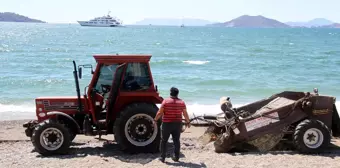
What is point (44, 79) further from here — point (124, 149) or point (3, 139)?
point (124, 149)

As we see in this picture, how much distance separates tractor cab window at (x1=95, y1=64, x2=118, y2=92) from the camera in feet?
30.5

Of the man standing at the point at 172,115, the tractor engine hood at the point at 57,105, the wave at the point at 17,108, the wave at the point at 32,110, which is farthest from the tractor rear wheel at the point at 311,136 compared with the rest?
the wave at the point at 17,108

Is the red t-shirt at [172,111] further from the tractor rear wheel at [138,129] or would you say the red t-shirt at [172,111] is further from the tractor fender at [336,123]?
the tractor fender at [336,123]

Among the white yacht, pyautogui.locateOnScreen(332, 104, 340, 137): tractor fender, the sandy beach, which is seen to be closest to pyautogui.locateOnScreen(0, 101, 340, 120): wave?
the sandy beach

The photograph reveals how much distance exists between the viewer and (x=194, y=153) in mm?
9406

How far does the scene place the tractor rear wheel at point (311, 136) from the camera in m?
9.23

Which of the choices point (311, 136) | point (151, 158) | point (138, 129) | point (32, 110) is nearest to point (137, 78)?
point (138, 129)

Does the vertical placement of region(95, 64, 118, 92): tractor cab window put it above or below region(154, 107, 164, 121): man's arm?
above

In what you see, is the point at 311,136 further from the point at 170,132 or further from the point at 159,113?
the point at 159,113

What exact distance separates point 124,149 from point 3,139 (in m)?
3.66

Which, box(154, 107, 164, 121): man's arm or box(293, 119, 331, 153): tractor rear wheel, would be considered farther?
box(293, 119, 331, 153): tractor rear wheel

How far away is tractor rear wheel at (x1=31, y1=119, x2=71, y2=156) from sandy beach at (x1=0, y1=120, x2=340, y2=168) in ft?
0.56

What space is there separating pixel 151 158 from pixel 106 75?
186 cm

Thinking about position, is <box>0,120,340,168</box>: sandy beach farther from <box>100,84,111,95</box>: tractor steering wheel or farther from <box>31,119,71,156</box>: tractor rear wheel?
<box>100,84,111,95</box>: tractor steering wheel
